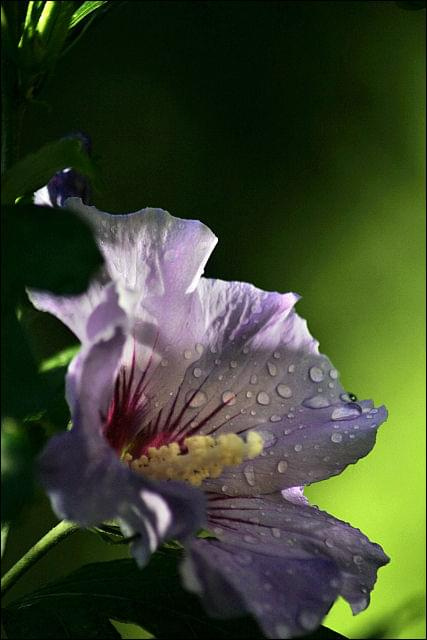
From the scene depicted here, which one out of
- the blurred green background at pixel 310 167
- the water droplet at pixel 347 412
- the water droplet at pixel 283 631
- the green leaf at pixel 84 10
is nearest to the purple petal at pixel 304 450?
the water droplet at pixel 347 412

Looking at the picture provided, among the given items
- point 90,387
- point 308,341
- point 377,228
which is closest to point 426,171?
point 377,228

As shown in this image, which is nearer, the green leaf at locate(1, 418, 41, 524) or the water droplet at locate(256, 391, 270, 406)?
the green leaf at locate(1, 418, 41, 524)

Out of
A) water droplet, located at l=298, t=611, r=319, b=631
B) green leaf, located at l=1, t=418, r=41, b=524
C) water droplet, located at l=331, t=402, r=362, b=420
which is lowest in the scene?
water droplet, located at l=298, t=611, r=319, b=631

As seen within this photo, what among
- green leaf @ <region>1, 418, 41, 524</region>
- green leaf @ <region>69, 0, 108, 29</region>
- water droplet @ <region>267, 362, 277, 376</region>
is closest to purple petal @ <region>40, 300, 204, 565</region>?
green leaf @ <region>1, 418, 41, 524</region>

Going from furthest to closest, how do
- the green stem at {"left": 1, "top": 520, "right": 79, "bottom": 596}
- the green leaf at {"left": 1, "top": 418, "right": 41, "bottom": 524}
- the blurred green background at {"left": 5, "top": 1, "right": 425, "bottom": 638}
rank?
1. the blurred green background at {"left": 5, "top": 1, "right": 425, "bottom": 638}
2. the green stem at {"left": 1, "top": 520, "right": 79, "bottom": 596}
3. the green leaf at {"left": 1, "top": 418, "right": 41, "bottom": 524}

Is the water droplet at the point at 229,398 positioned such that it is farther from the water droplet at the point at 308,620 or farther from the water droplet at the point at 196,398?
the water droplet at the point at 308,620

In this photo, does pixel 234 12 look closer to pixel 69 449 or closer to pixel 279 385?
pixel 279 385

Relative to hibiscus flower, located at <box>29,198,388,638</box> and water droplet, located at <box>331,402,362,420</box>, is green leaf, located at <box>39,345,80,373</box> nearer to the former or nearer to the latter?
hibiscus flower, located at <box>29,198,388,638</box>
